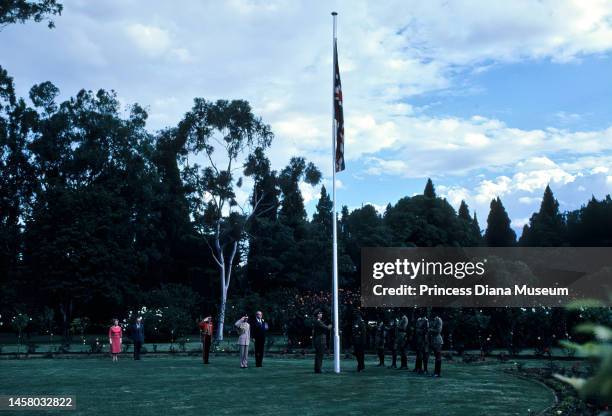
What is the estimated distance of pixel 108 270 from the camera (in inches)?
2044

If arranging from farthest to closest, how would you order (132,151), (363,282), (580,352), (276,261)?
(276,261)
(132,151)
(363,282)
(580,352)

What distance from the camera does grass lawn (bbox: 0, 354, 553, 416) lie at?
1295 cm

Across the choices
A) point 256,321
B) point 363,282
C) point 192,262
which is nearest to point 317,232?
point 192,262

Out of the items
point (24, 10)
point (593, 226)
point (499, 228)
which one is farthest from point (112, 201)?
point (499, 228)

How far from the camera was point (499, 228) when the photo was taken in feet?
382

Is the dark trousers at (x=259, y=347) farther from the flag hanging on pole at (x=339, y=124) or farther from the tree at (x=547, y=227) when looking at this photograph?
the tree at (x=547, y=227)

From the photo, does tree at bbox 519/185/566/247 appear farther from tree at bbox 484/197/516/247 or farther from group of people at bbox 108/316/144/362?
group of people at bbox 108/316/144/362

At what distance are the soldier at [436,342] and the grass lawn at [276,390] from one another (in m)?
0.47

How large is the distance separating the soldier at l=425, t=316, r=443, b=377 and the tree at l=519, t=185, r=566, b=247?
79.9m

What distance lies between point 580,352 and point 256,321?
2156 cm

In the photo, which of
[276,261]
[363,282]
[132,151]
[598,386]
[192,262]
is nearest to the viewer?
[598,386]

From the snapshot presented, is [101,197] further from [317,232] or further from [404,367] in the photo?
[404,367]

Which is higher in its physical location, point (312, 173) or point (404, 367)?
point (312, 173)

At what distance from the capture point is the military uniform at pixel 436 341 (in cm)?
1953
